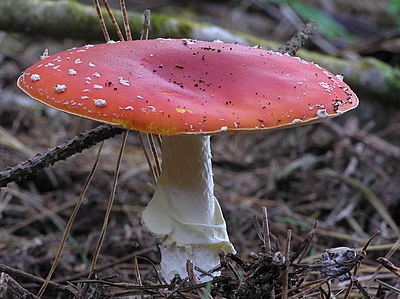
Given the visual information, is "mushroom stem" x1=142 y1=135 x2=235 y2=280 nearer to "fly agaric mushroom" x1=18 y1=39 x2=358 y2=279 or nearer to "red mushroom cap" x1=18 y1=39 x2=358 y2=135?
"fly agaric mushroom" x1=18 y1=39 x2=358 y2=279

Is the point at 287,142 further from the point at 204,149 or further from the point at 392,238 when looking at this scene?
the point at 204,149

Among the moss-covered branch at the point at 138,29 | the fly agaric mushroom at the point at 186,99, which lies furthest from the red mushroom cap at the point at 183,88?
the moss-covered branch at the point at 138,29

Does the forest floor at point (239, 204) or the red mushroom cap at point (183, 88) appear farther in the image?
the forest floor at point (239, 204)

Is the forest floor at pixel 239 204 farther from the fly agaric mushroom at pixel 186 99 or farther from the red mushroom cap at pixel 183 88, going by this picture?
the red mushroom cap at pixel 183 88

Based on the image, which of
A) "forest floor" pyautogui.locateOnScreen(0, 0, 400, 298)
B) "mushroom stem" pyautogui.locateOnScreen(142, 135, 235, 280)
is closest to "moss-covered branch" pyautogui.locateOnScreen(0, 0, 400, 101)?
"forest floor" pyautogui.locateOnScreen(0, 0, 400, 298)

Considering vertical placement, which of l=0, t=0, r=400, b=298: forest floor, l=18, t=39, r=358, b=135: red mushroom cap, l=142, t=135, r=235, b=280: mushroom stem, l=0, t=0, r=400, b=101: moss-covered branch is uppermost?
l=18, t=39, r=358, b=135: red mushroom cap
